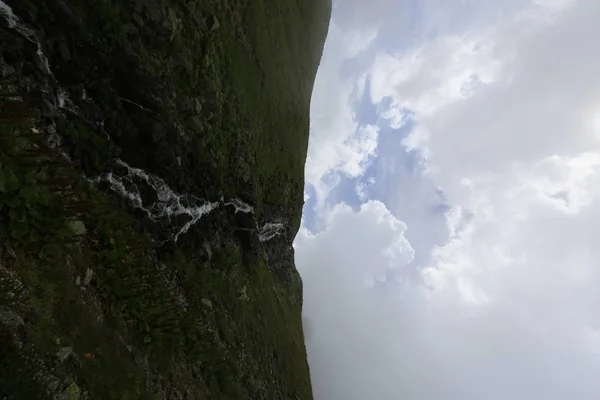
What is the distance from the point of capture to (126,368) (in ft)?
54.4

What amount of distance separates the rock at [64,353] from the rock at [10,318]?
5.22 ft

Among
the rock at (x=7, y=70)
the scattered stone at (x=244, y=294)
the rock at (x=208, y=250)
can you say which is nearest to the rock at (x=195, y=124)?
the rock at (x=208, y=250)

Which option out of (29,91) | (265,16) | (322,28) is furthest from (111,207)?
(322,28)

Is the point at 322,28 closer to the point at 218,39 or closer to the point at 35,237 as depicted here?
the point at 218,39

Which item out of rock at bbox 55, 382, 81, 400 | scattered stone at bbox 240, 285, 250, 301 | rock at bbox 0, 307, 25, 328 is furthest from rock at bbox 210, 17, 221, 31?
rock at bbox 55, 382, 81, 400

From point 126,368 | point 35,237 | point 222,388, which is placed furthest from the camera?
point 222,388

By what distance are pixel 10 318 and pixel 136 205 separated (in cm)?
1594

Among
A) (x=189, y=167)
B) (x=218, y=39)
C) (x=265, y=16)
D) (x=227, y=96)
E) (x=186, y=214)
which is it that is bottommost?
(x=186, y=214)

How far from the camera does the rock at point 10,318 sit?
37.8 feet

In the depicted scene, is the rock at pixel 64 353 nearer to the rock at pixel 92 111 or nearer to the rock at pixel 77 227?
the rock at pixel 77 227

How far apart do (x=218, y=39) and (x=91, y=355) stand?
33.4 metres

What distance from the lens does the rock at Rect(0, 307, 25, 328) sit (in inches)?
454

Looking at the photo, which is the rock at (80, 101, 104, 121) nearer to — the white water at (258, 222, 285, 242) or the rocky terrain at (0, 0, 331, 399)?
the rocky terrain at (0, 0, 331, 399)

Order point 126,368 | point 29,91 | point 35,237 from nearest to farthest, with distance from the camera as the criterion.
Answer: point 35,237 < point 126,368 < point 29,91
